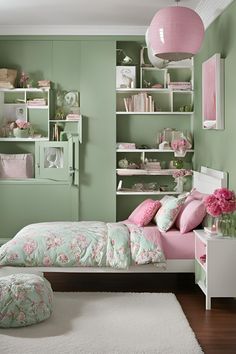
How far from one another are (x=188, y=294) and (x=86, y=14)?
3.28 m

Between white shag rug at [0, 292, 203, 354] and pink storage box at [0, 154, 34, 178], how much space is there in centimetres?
270

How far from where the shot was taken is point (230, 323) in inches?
165

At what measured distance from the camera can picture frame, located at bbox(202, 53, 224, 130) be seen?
5.36 meters

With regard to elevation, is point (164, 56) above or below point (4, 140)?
above

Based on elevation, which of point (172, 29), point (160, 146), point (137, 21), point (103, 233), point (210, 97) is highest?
point (137, 21)

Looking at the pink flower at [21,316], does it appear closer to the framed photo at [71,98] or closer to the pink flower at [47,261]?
the pink flower at [47,261]

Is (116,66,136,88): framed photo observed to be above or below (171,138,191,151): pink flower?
above

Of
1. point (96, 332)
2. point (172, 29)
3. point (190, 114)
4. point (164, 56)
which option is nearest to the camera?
point (96, 332)

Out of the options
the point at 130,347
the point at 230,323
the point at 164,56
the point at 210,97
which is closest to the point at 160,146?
the point at 210,97

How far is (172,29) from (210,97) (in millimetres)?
1017

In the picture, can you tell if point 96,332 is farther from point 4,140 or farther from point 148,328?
point 4,140

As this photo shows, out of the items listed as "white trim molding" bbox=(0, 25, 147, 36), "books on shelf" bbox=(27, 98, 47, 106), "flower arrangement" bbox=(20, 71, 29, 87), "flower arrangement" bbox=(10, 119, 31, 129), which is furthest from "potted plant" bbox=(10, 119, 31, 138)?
"white trim molding" bbox=(0, 25, 147, 36)

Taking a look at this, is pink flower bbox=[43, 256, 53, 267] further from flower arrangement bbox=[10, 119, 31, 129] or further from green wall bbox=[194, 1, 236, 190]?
flower arrangement bbox=[10, 119, 31, 129]

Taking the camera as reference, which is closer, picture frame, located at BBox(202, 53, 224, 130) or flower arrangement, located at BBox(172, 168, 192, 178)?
picture frame, located at BBox(202, 53, 224, 130)
